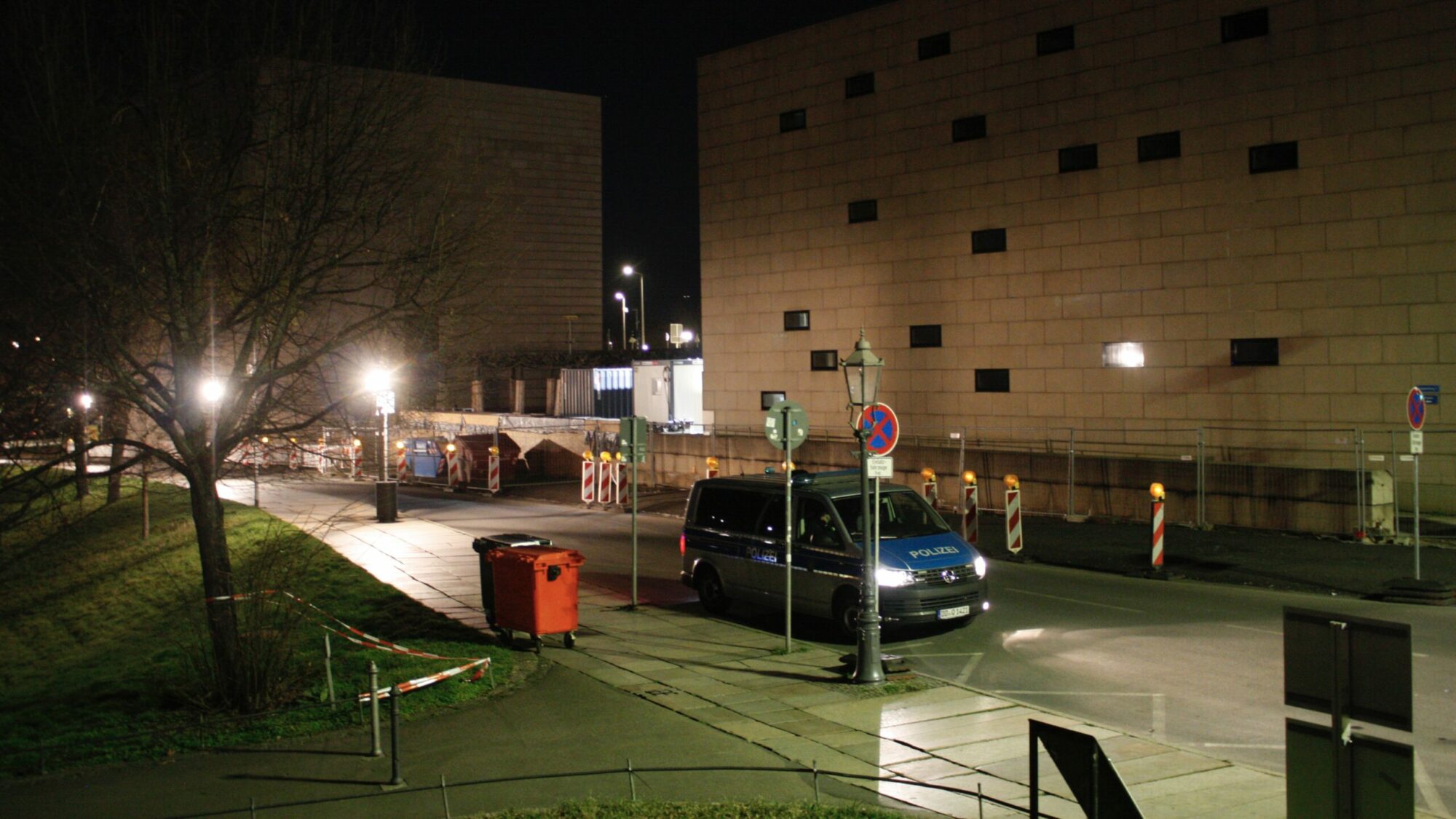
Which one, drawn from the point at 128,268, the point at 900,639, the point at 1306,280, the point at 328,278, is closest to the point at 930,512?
the point at 900,639

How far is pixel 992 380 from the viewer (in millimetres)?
32188

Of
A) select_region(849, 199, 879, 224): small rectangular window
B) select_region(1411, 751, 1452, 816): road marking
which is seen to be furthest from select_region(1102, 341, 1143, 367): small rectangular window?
select_region(1411, 751, 1452, 816): road marking

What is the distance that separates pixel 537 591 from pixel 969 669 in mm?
4990

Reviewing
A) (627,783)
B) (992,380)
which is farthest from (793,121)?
(627,783)

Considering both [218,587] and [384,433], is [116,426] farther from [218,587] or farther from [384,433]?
[384,433]

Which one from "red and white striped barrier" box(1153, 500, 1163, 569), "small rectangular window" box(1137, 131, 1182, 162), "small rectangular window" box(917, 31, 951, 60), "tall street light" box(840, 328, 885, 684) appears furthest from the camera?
"small rectangular window" box(917, 31, 951, 60)

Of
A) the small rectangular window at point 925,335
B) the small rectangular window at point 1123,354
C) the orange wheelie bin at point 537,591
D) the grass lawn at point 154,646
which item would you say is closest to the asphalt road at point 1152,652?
the orange wheelie bin at point 537,591

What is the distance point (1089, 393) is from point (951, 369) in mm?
4395

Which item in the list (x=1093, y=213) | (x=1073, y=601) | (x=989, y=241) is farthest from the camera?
(x=989, y=241)

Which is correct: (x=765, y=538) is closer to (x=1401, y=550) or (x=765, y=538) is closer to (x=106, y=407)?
(x=106, y=407)

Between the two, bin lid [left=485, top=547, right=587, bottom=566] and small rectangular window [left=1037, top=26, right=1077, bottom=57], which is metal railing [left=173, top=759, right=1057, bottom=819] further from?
small rectangular window [left=1037, top=26, right=1077, bottom=57]

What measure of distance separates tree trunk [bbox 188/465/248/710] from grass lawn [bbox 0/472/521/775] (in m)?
0.19

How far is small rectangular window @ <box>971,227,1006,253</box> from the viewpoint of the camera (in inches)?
1247

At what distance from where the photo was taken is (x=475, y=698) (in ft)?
36.4
